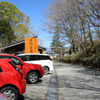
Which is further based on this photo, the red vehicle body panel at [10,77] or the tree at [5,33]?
the tree at [5,33]

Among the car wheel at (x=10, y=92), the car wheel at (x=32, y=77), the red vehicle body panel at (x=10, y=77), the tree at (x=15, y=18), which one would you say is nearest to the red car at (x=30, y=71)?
the car wheel at (x=32, y=77)

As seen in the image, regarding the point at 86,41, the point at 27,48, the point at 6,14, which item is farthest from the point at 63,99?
the point at 6,14

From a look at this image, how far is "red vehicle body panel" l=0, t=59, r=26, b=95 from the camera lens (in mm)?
4016

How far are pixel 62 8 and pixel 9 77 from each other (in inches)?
662

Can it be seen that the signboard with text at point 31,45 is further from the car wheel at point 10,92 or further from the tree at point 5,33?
the tree at point 5,33

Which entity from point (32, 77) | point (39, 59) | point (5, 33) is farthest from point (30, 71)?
point (5, 33)

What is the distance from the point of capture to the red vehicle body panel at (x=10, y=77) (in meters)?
4.02

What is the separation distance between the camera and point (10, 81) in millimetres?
4070

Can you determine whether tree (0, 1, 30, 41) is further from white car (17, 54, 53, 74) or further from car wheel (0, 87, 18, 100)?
car wheel (0, 87, 18, 100)

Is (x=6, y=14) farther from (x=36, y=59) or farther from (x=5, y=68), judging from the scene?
(x=5, y=68)

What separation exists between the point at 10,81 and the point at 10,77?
127 millimetres

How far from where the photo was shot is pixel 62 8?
62.3 feet

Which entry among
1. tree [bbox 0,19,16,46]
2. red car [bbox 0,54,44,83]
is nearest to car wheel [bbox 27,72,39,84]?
red car [bbox 0,54,44,83]

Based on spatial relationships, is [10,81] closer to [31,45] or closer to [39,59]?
[39,59]
